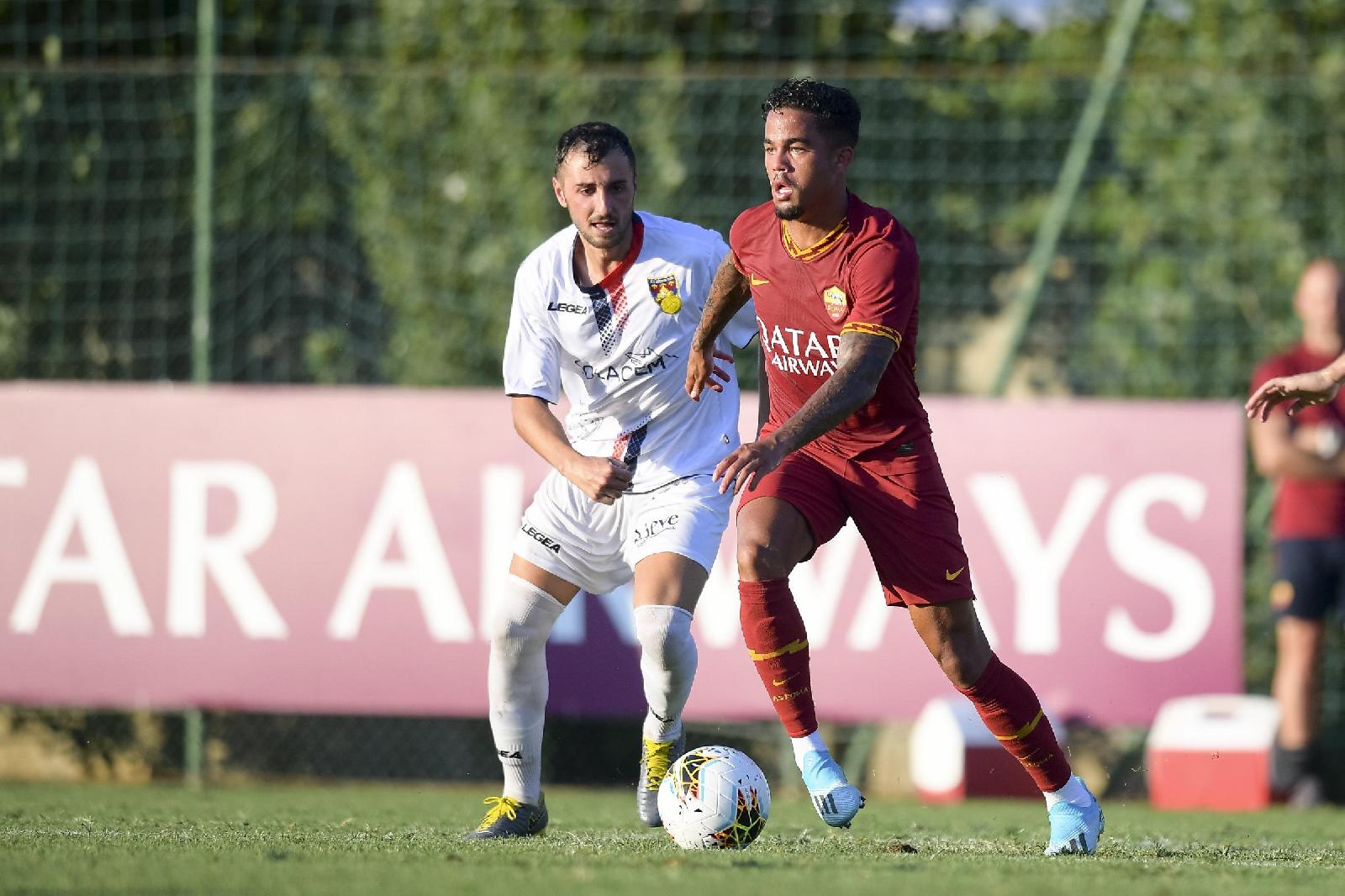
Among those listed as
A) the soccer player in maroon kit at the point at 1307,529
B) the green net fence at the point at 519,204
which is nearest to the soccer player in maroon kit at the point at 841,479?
the soccer player in maroon kit at the point at 1307,529

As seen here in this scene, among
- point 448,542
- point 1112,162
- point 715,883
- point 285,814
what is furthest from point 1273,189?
point 715,883

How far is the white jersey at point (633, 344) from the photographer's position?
20.7 ft

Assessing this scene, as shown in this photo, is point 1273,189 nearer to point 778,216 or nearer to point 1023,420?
Result: point 1023,420

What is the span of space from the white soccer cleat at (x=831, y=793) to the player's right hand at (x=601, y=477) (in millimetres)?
959

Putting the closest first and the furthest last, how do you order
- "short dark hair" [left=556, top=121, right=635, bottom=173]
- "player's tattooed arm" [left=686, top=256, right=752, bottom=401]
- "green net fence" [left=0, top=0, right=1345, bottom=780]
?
"player's tattooed arm" [left=686, top=256, right=752, bottom=401]
"short dark hair" [left=556, top=121, right=635, bottom=173]
"green net fence" [left=0, top=0, right=1345, bottom=780]

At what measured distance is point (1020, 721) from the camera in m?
5.68

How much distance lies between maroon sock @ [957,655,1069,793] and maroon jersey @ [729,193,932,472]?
0.66 m

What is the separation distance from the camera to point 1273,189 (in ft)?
33.9

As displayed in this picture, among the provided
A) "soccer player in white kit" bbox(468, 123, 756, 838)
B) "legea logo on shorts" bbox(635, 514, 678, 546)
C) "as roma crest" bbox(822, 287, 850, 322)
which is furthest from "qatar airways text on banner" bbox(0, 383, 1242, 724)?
"as roma crest" bbox(822, 287, 850, 322)

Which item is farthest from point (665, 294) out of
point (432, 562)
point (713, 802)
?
point (432, 562)

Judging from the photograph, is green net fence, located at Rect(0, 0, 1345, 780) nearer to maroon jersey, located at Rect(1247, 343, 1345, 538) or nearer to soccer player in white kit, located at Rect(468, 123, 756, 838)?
maroon jersey, located at Rect(1247, 343, 1345, 538)

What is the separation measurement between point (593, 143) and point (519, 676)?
168 centimetres

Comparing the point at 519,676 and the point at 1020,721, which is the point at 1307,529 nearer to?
the point at 1020,721

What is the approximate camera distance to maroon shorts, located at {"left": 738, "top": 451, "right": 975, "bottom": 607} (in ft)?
18.4
